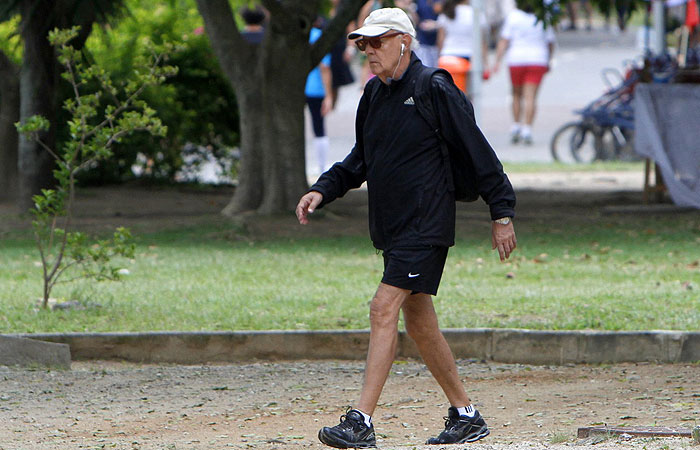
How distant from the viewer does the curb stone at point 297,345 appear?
7.05 m

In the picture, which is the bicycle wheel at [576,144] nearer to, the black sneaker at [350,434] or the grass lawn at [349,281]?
the grass lawn at [349,281]

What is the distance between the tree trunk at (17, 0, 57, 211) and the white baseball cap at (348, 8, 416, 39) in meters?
7.79

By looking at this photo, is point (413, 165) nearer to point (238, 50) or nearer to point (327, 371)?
point (327, 371)

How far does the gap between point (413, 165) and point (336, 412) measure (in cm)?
156

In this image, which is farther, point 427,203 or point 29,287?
point 29,287

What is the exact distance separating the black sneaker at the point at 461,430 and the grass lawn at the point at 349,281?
7.06 ft

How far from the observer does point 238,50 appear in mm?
12148

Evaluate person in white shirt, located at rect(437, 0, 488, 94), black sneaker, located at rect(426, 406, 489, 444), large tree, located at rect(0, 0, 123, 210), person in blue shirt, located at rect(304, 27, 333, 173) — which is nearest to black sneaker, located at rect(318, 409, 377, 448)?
black sneaker, located at rect(426, 406, 489, 444)

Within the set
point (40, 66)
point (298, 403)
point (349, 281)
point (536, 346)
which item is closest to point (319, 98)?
point (40, 66)

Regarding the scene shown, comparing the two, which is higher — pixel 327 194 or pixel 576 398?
pixel 327 194

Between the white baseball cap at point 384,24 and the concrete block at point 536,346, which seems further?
the concrete block at point 536,346

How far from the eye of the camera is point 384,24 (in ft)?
16.1

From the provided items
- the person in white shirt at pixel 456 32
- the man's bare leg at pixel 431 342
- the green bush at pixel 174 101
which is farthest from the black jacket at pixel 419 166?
the person in white shirt at pixel 456 32

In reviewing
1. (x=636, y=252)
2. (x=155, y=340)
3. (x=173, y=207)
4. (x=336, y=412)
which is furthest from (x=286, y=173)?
(x=336, y=412)
